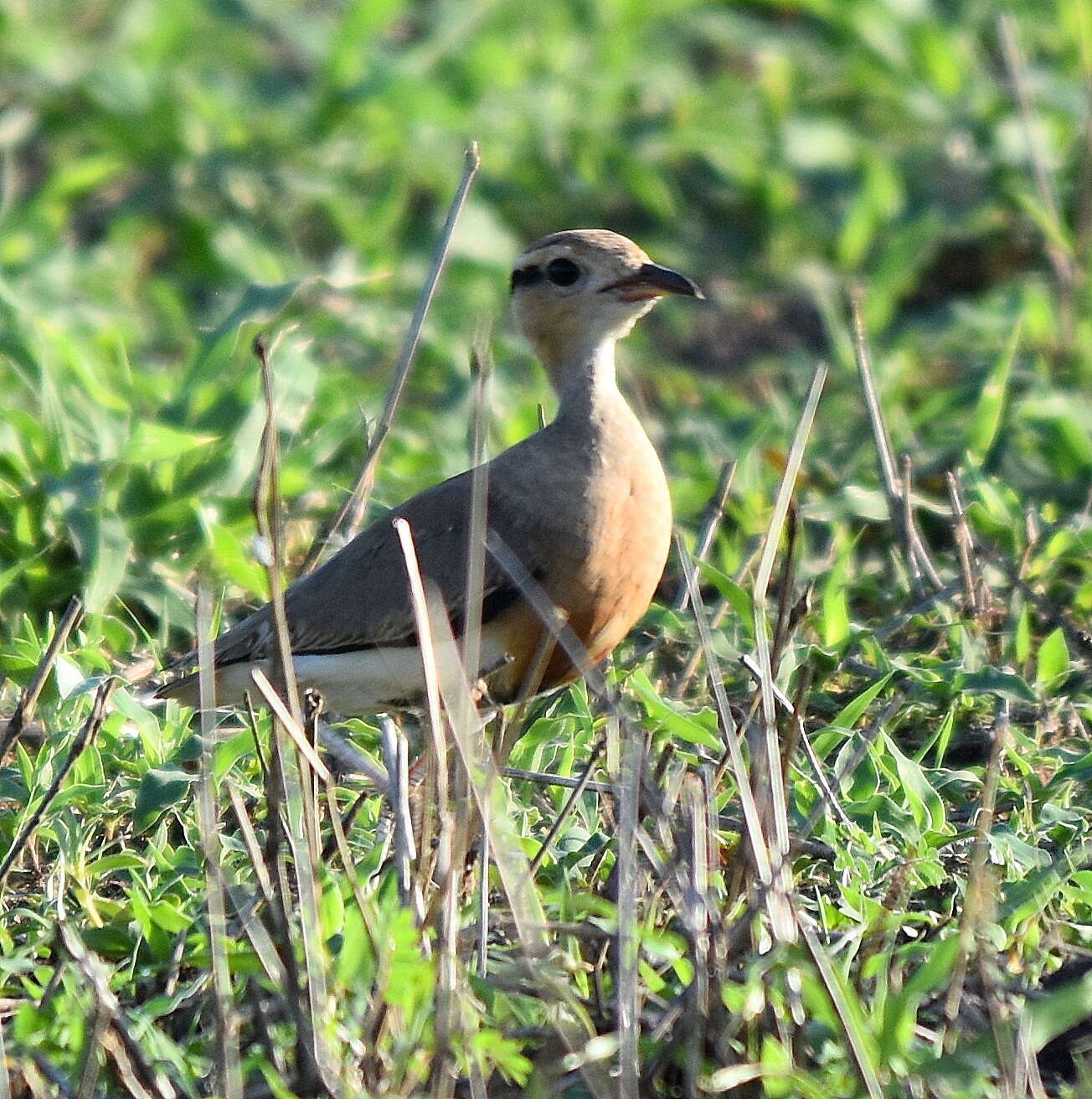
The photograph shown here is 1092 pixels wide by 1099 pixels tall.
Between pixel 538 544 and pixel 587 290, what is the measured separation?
95 cm

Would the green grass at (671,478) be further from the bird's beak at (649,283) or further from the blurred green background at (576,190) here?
the bird's beak at (649,283)

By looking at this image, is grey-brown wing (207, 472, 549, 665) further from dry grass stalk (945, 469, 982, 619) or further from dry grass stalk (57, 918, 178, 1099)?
dry grass stalk (57, 918, 178, 1099)

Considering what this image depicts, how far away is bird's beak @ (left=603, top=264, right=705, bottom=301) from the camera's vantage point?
213 inches

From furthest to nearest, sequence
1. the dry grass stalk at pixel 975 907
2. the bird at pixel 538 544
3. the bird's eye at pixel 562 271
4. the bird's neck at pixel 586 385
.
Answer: the bird's eye at pixel 562 271
the bird's neck at pixel 586 385
the bird at pixel 538 544
the dry grass stalk at pixel 975 907

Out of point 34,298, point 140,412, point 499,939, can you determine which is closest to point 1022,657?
point 499,939

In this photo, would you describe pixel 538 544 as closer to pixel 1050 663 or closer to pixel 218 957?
pixel 1050 663

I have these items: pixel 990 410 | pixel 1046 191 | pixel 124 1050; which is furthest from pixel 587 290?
pixel 124 1050

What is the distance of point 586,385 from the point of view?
17.8 ft

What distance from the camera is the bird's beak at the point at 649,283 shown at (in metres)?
5.40

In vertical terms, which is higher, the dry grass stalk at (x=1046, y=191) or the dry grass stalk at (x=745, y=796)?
the dry grass stalk at (x=745, y=796)

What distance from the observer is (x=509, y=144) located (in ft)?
28.4

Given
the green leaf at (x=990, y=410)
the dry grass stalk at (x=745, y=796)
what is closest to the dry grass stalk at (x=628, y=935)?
the dry grass stalk at (x=745, y=796)

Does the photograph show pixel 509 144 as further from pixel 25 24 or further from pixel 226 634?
pixel 226 634

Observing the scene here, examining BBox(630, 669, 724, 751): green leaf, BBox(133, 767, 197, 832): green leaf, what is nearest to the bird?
BBox(630, 669, 724, 751): green leaf
